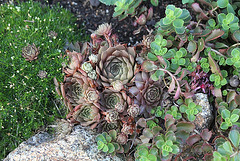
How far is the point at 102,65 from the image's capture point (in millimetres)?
2133

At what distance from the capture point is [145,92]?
2098 mm

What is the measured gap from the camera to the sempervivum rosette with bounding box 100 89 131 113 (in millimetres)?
2069

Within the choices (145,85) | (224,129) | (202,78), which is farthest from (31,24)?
(224,129)

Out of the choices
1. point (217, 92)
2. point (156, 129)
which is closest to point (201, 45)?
point (217, 92)

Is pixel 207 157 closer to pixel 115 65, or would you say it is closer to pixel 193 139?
pixel 193 139

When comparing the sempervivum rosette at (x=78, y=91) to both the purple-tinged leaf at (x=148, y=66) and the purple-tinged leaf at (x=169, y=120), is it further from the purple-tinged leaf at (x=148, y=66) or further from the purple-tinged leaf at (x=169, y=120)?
the purple-tinged leaf at (x=169, y=120)

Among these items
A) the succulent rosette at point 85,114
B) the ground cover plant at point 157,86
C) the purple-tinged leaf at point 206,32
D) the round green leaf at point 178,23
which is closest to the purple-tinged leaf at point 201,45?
the ground cover plant at point 157,86

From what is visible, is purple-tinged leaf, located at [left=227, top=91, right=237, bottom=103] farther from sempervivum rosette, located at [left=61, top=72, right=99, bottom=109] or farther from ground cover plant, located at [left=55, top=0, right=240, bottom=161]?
sempervivum rosette, located at [left=61, top=72, right=99, bottom=109]

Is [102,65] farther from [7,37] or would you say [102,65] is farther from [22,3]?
[22,3]

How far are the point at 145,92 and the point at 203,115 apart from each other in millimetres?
525

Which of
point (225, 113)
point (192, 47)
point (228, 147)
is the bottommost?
point (228, 147)

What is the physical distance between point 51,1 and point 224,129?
2544 mm

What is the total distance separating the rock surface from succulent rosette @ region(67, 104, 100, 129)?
97 mm

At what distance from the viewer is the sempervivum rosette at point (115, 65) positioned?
2.11 m
